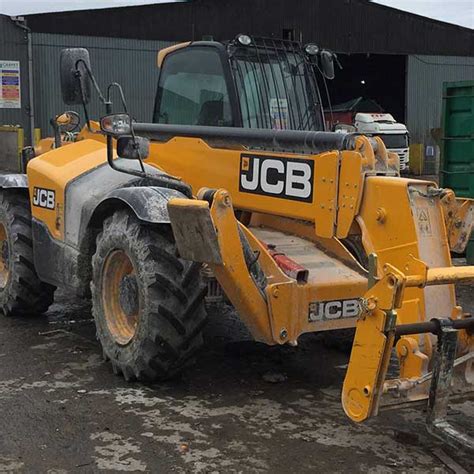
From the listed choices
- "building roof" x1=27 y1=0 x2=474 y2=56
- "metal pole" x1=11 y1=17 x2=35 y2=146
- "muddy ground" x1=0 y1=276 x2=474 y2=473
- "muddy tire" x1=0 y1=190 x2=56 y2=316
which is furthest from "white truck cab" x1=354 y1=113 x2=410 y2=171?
"muddy ground" x1=0 y1=276 x2=474 y2=473

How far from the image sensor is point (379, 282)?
3.61 metres

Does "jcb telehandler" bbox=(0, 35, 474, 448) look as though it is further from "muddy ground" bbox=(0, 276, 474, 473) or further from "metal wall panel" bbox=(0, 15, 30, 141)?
"metal wall panel" bbox=(0, 15, 30, 141)

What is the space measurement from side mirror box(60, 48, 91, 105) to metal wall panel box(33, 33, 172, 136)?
15.9 meters

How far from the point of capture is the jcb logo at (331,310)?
15.0 ft

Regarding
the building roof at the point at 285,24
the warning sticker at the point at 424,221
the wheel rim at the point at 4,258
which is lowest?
the wheel rim at the point at 4,258

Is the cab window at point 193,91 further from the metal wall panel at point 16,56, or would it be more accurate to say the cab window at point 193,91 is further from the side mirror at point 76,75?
the metal wall panel at point 16,56

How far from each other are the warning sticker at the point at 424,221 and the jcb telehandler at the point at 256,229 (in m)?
0.02

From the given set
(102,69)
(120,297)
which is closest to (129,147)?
(120,297)

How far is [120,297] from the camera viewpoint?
16.9 feet

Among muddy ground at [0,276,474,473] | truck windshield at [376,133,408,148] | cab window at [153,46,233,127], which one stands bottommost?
muddy ground at [0,276,474,473]

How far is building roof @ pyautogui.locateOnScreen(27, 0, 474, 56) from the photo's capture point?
76.0 feet

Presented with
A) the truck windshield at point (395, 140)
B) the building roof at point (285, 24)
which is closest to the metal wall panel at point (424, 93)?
the building roof at point (285, 24)

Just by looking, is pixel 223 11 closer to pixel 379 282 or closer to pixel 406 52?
pixel 406 52

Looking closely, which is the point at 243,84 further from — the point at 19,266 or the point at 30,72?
the point at 30,72
